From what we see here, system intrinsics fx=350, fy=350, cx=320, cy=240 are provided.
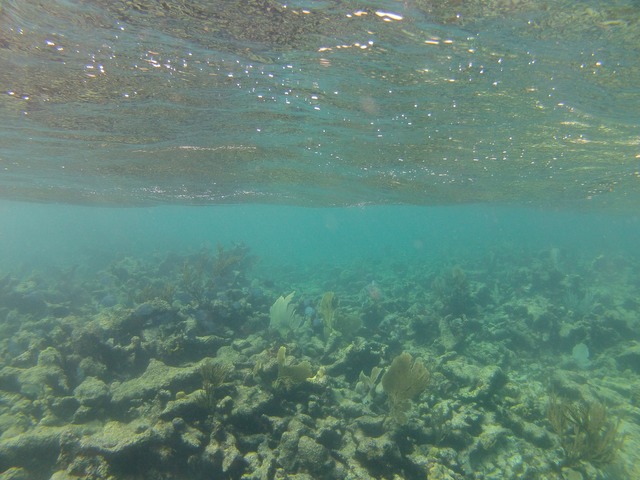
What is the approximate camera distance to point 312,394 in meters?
6.89

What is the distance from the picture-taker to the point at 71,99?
34.4 ft

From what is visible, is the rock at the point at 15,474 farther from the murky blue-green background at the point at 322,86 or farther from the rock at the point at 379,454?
the murky blue-green background at the point at 322,86

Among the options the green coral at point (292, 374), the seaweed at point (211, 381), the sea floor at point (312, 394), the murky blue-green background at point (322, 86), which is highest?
the murky blue-green background at point (322, 86)

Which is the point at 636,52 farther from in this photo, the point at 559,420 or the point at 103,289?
the point at 103,289

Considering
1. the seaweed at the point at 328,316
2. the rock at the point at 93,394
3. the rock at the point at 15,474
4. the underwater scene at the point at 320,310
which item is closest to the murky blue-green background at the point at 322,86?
the underwater scene at the point at 320,310

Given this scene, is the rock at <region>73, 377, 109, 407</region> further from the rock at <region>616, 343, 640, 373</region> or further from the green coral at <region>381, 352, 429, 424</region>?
the rock at <region>616, 343, 640, 373</region>

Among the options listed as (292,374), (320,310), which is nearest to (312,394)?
(292,374)

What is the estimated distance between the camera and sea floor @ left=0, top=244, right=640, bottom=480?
5184 mm

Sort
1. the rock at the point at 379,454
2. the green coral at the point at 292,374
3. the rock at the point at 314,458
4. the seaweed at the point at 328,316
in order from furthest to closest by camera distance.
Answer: the seaweed at the point at 328,316
the green coral at the point at 292,374
the rock at the point at 379,454
the rock at the point at 314,458

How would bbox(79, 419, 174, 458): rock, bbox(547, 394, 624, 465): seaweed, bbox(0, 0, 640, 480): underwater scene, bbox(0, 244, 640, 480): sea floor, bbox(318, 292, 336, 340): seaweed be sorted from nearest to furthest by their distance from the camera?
bbox(79, 419, 174, 458): rock
bbox(0, 244, 640, 480): sea floor
bbox(0, 0, 640, 480): underwater scene
bbox(547, 394, 624, 465): seaweed
bbox(318, 292, 336, 340): seaweed

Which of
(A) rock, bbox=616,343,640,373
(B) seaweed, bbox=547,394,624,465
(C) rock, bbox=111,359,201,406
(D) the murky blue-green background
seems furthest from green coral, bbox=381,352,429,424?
(A) rock, bbox=616,343,640,373

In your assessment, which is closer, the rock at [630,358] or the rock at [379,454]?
the rock at [379,454]

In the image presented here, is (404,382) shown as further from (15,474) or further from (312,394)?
(15,474)

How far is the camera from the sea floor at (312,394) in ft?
17.0
